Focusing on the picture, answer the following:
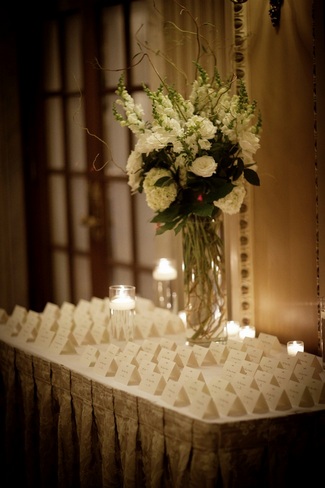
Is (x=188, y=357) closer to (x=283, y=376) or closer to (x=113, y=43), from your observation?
(x=283, y=376)

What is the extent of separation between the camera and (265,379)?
2416 millimetres

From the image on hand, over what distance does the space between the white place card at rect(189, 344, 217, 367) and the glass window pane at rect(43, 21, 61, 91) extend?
2.59 m

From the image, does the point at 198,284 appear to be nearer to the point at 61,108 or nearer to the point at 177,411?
the point at 177,411

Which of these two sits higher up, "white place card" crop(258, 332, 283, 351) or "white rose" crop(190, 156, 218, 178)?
"white rose" crop(190, 156, 218, 178)

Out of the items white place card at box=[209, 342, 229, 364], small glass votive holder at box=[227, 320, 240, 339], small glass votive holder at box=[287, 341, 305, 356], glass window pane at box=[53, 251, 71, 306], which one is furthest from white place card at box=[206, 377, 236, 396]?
glass window pane at box=[53, 251, 71, 306]

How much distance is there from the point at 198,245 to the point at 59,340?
0.59 m

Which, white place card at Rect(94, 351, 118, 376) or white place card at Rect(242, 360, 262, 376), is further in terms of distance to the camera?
white place card at Rect(94, 351, 118, 376)

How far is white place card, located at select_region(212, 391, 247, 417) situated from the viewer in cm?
228

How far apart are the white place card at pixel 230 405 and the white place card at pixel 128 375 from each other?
0.37 metres

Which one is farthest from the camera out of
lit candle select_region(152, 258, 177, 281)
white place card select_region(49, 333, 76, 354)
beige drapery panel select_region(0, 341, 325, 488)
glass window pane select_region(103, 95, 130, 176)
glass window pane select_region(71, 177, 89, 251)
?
glass window pane select_region(71, 177, 89, 251)

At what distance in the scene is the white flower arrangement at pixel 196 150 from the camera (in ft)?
8.88

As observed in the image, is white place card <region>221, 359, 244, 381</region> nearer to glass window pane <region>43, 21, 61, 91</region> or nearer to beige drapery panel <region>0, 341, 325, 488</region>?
beige drapery panel <region>0, 341, 325, 488</region>

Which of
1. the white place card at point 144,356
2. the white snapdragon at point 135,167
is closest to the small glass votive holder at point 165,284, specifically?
the white snapdragon at point 135,167

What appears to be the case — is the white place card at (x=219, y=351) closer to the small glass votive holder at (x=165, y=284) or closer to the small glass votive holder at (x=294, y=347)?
the small glass votive holder at (x=294, y=347)
